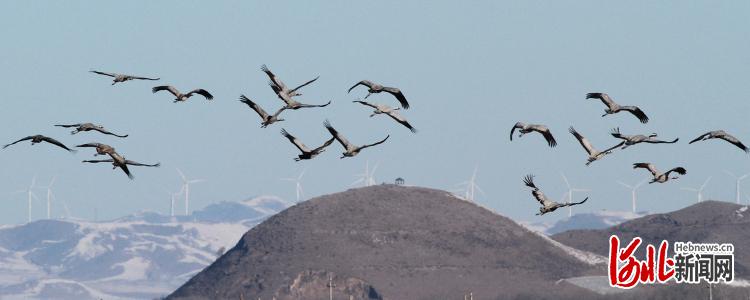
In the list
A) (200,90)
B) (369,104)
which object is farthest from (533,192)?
(200,90)

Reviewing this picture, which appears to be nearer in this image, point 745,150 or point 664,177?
point 745,150

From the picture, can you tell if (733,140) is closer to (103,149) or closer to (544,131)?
(544,131)

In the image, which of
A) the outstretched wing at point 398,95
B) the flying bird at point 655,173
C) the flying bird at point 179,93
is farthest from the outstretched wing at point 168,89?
the flying bird at point 655,173

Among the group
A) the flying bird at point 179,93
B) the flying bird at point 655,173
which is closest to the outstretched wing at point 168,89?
the flying bird at point 179,93

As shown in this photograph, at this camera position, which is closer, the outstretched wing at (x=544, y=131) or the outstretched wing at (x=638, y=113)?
the outstretched wing at (x=638, y=113)

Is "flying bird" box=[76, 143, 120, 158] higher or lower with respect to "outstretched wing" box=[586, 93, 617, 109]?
lower

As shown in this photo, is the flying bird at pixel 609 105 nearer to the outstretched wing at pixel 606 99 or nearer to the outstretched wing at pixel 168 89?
the outstretched wing at pixel 606 99

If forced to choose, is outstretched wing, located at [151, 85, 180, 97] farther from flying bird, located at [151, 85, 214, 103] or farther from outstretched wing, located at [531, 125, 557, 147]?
outstretched wing, located at [531, 125, 557, 147]

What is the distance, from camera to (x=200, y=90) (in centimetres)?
9062

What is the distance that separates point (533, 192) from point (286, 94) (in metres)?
15.1

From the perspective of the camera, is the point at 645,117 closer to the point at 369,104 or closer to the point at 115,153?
the point at 369,104

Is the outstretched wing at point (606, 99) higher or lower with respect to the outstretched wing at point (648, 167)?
higher

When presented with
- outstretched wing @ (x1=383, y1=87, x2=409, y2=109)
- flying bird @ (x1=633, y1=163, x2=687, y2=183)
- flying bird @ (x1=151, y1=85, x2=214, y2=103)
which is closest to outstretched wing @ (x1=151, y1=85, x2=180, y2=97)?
Result: flying bird @ (x1=151, y1=85, x2=214, y2=103)

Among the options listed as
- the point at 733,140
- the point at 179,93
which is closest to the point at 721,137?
the point at 733,140
